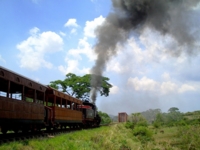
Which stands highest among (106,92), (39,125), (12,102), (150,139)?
(106,92)

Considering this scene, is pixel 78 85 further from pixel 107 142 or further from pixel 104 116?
pixel 107 142

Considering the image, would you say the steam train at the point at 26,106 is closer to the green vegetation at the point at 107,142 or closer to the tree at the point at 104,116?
the green vegetation at the point at 107,142

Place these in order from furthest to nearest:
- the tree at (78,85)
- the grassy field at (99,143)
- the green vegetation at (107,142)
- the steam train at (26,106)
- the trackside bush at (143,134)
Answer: the tree at (78,85), the trackside bush at (143,134), the steam train at (26,106), the grassy field at (99,143), the green vegetation at (107,142)

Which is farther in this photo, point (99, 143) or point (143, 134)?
point (143, 134)

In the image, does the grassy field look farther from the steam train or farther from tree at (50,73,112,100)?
tree at (50,73,112,100)

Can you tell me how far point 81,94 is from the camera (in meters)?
35.8

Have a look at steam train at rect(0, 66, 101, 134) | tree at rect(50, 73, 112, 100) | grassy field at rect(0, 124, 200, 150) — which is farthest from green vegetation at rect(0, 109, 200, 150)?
tree at rect(50, 73, 112, 100)

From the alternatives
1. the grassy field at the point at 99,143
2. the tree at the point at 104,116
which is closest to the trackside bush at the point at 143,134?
the grassy field at the point at 99,143

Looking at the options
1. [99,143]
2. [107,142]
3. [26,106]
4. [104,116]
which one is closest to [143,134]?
[107,142]

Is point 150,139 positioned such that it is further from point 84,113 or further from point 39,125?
point 84,113

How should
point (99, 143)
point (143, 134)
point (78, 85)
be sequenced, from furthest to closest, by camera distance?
point (78, 85)
point (143, 134)
point (99, 143)

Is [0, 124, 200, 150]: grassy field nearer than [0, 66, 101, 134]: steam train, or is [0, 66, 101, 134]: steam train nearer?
[0, 124, 200, 150]: grassy field

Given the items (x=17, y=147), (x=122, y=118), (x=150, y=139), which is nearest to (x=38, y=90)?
(x=17, y=147)

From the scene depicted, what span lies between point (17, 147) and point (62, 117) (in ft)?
29.4
